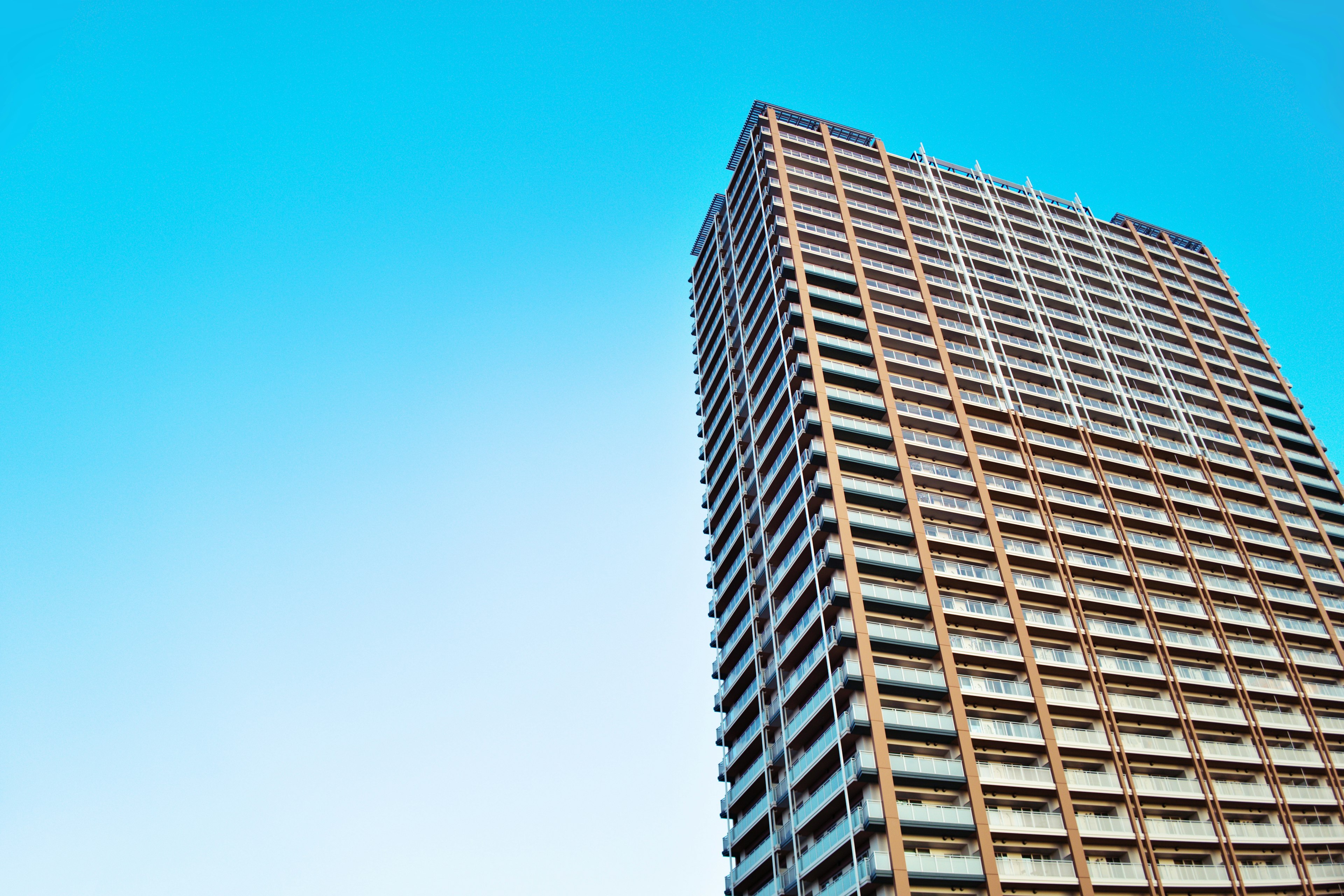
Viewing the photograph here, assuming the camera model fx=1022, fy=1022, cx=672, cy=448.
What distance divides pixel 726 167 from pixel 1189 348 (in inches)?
1877

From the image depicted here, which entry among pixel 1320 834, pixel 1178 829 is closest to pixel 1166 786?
pixel 1178 829

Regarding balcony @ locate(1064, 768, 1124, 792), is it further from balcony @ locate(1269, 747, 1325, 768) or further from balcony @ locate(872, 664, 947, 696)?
balcony @ locate(1269, 747, 1325, 768)

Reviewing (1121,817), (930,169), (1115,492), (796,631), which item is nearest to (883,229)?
(930,169)

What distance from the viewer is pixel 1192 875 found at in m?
56.4

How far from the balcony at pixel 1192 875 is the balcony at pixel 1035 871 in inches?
244

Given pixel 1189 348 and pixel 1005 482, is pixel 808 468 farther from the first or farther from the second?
pixel 1189 348

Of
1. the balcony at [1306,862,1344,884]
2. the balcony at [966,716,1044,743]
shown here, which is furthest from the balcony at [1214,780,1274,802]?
the balcony at [966,716,1044,743]

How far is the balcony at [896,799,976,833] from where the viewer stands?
52.0 metres

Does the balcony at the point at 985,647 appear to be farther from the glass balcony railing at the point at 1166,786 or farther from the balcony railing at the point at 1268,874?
the balcony railing at the point at 1268,874

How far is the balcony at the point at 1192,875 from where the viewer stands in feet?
182

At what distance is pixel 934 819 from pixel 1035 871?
19.3ft

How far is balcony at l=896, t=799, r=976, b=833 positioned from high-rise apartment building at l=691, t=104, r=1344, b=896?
160 millimetres

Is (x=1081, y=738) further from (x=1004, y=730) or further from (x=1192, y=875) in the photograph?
(x=1192, y=875)

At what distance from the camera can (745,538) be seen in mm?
78062
